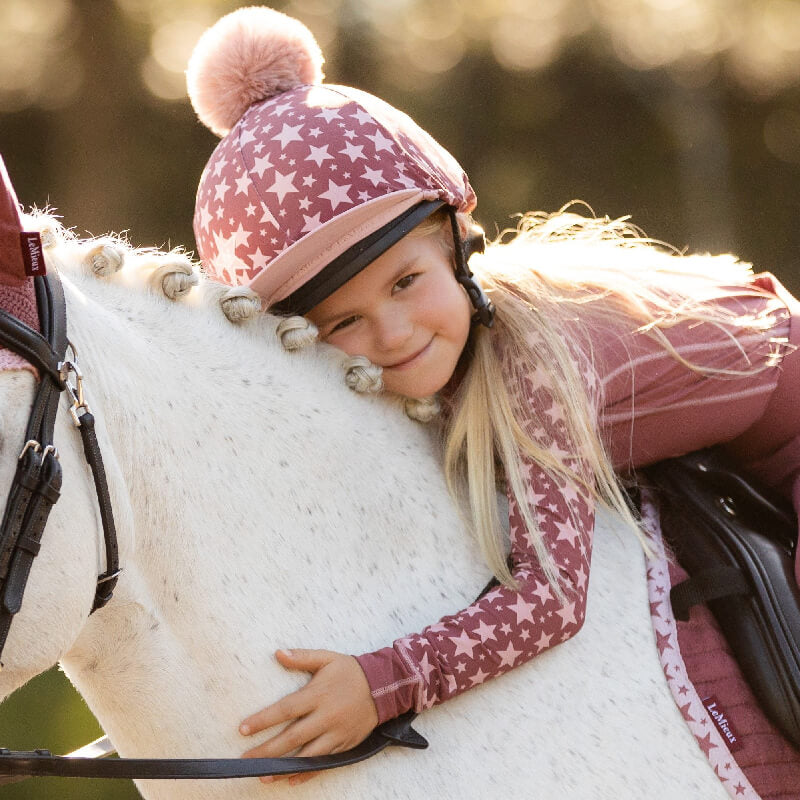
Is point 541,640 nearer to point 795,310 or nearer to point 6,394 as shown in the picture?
point 6,394

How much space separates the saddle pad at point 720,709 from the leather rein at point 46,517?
0.58 m

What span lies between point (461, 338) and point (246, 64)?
729 millimetres

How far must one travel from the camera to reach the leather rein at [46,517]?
1.25 metres

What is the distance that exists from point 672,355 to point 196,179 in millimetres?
10658

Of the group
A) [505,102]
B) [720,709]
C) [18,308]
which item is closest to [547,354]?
[720,709]

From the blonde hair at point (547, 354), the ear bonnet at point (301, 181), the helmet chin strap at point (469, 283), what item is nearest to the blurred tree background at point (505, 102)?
the blonde hair at point (547, 354)

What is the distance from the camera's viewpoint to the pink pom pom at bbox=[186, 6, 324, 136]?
2.08m

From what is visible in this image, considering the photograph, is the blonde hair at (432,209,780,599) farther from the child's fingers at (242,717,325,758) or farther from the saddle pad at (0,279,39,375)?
the saddle pad at (0,279,39,375)

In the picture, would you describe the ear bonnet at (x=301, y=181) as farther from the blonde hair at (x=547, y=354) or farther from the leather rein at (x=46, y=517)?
the leather rein at (x=46, y=517)

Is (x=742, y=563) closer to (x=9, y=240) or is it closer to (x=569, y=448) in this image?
(x=569, y=448)

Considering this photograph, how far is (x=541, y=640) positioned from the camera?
168cm

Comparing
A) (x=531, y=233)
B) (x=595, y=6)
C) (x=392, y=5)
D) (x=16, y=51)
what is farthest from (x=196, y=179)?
(x=531, y=233)

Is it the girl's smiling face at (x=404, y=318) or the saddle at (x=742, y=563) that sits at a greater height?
the girl's smiling face at (x=404, y=318)

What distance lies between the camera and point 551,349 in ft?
6.49
